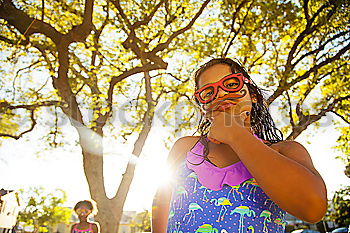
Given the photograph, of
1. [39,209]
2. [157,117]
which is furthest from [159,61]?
[39,209]

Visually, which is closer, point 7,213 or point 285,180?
point 285,180

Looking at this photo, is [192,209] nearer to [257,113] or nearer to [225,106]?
[225,106]

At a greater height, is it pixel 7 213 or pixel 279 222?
pixel 7 213

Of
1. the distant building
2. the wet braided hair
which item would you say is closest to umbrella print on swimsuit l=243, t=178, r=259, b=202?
the wet braided hair

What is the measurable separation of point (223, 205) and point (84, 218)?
6.65 meters

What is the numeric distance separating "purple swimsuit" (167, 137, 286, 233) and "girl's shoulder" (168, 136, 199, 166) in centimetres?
19

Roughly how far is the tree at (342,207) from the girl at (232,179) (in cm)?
2349

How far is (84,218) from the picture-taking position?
6.81m

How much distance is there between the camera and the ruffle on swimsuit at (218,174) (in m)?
0.94

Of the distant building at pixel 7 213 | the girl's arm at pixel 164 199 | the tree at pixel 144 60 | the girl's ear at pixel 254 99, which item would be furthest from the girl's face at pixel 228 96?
the distant building at pixel 7 213

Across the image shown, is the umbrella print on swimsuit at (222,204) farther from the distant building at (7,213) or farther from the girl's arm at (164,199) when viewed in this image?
the distant building at (7,213)

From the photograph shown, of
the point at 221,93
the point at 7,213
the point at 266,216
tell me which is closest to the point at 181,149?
the point at 221,93

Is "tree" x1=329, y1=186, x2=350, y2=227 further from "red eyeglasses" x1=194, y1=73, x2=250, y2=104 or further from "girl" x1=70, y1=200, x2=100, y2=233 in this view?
"red eyeglasses" x1=194, y1=73, x2=250, y2=104

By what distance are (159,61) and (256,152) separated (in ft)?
18.4
